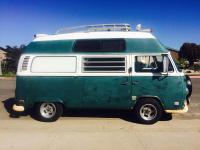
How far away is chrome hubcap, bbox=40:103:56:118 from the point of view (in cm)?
1080

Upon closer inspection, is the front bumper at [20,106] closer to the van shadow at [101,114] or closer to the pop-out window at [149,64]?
the van shadow at [101,114]

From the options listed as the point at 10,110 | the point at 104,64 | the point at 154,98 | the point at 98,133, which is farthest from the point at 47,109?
the point at 154,98

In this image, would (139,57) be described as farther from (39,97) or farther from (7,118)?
(7,118)

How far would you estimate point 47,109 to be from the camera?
10867 mm

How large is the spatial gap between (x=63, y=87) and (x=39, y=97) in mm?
824

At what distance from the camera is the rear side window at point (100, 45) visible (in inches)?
412

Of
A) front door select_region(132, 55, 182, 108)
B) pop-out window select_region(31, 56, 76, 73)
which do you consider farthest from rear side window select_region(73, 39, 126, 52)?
front door select_region(132, 55, 182, 108)

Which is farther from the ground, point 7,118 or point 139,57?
point 139,57

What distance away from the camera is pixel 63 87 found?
10.6m

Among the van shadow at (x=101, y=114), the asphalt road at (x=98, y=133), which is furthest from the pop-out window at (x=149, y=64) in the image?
the van shadow at (x=101, y=114)

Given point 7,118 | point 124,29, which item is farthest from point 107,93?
point 7,118

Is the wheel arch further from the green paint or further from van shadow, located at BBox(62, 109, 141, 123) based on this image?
van shadow, located at BBox(62, 109, 141, 123)

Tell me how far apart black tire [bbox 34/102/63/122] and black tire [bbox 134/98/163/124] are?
2.38 m

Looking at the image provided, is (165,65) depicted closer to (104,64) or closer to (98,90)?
(104,64)
